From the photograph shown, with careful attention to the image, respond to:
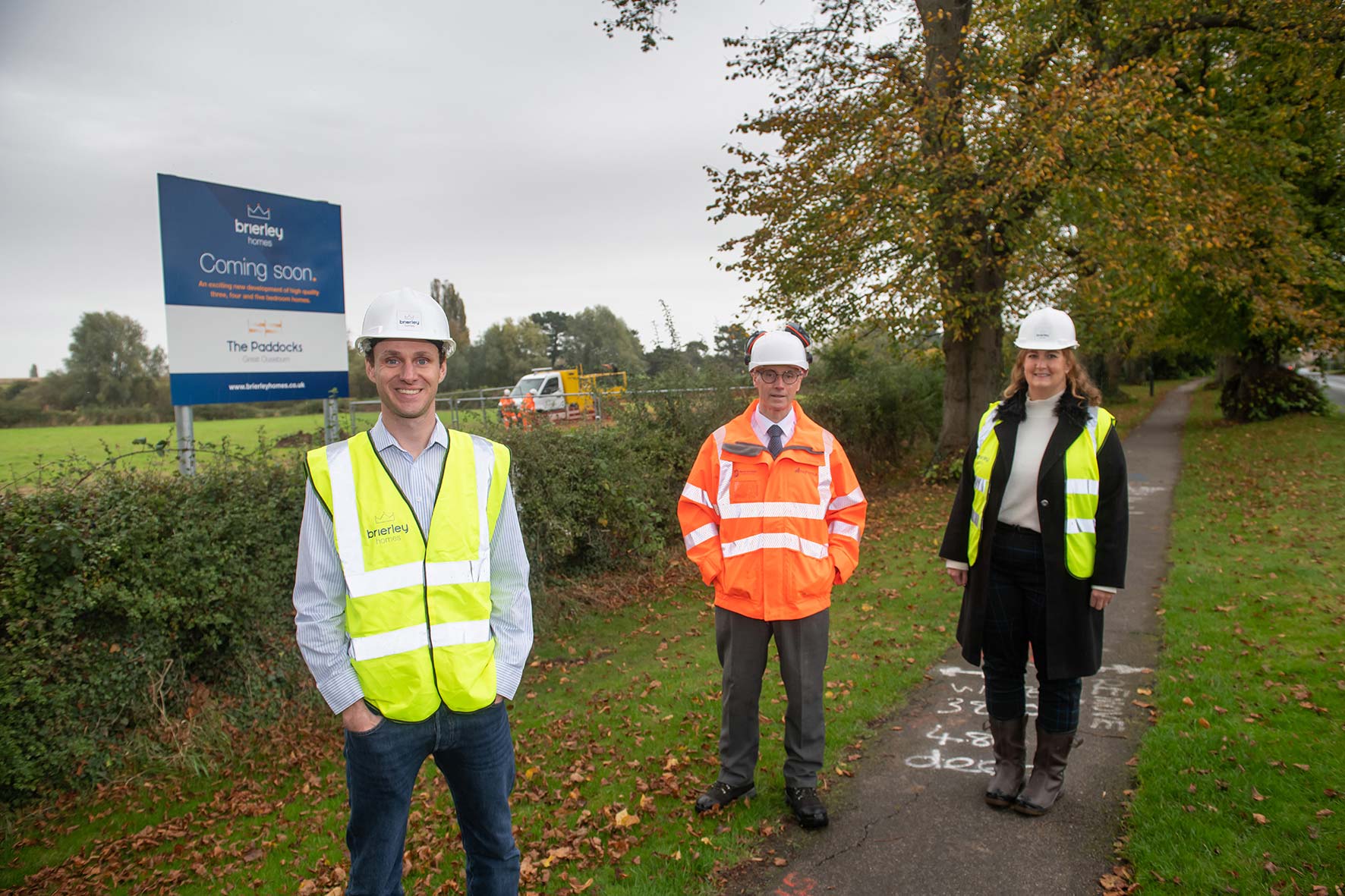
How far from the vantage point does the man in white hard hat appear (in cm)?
261

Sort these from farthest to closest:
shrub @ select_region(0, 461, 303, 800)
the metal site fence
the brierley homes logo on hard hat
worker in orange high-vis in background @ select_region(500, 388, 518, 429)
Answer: the metal site fence
worker in orange high-vis in background @ select_region(500, 388, 518, 429)
the brierley homes logo on hard hat
shrub @ select_region(0, 461, 303, 800)

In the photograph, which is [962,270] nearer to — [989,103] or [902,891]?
[989,103]

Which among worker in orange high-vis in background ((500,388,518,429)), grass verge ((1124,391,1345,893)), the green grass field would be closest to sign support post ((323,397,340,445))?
the green grass field

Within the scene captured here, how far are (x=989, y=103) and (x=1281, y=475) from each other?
830 centimetres

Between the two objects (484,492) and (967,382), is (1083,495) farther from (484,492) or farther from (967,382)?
(967,382)

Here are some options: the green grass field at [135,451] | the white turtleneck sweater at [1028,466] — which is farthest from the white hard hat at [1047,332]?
the green grass field at [135,451]

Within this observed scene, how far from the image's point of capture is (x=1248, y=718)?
5.00 meters

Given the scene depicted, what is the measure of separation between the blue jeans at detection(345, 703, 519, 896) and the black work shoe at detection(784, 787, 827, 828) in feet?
5.40

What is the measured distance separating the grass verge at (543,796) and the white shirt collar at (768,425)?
1.90 m

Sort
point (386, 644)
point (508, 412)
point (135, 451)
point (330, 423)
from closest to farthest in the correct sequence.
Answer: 1. point (386, 644)
2. point (135, 451)
3. point (330, 423)
4. point (508, 412)

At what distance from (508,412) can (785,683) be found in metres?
5.39

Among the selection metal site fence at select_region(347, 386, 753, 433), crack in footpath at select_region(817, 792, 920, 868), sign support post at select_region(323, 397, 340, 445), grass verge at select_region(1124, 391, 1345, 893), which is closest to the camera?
grass verge at select_region(1124, 391, 1345, 893)

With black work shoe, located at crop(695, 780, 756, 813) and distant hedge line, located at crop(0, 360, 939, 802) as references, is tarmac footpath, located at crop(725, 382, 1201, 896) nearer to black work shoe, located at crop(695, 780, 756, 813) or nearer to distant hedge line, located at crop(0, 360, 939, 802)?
black work shoe, located at crop(695, 780, 756, 813)

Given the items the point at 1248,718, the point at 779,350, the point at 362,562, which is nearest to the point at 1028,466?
the point at 779,350
